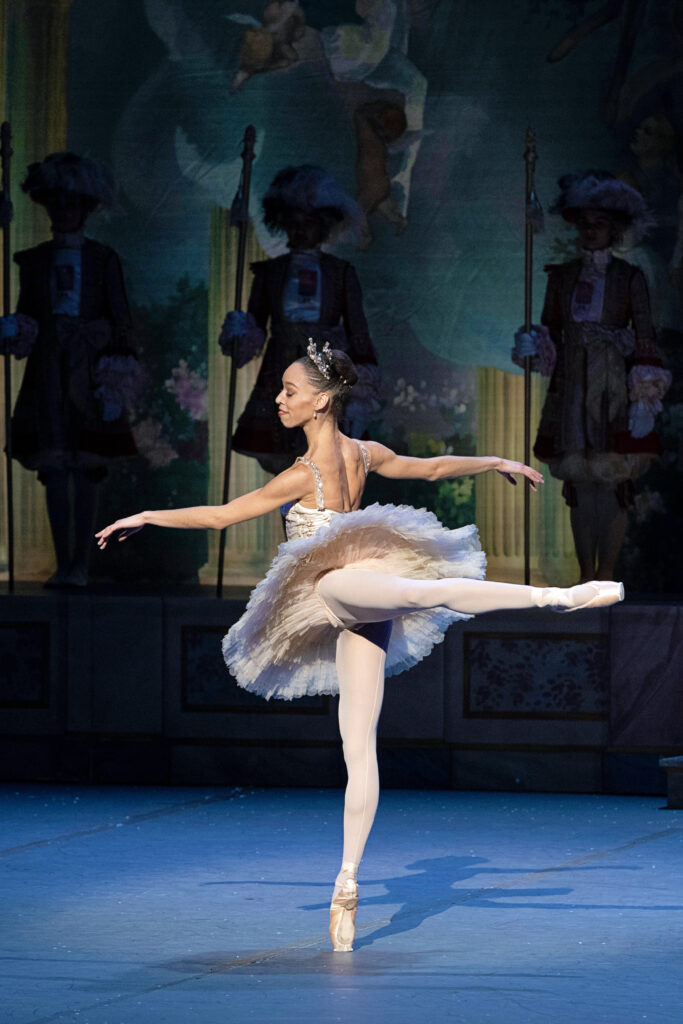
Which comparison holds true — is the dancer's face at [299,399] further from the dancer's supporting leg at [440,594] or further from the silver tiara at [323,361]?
the dancer's supporting leg at [440,594]

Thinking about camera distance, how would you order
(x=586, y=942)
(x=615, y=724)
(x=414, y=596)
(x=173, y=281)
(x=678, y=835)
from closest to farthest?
1. (x=414, y=596)
2. (x=586, y=942)
3. (x=678, y=835)
4. (x=615, y=724)
5. (x=173, y=281)

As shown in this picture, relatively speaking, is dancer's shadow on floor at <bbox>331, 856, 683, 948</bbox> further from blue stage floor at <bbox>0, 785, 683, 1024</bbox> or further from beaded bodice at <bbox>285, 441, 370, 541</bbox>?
beaded bodice at <bbox>285, 441, 370, 541</bbox>

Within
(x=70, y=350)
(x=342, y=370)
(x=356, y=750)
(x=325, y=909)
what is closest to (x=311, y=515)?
(x=342, y=370)

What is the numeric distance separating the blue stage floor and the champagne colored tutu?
0.69m

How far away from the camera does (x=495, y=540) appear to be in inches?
305

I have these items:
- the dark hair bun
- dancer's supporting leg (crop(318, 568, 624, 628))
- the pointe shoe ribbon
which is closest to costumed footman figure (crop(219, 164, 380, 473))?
the dark hair bun

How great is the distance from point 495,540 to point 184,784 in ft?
6.02

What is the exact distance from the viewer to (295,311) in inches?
299

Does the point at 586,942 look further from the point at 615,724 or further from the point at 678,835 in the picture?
the point at 615,724

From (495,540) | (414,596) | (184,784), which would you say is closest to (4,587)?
(184,784)

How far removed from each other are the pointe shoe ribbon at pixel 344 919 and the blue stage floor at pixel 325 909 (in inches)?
2.1

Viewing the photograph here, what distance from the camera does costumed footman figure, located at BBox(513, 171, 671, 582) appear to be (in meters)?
7.43

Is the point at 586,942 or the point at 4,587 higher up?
the point at 4,587

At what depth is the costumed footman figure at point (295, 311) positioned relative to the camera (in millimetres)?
7586
